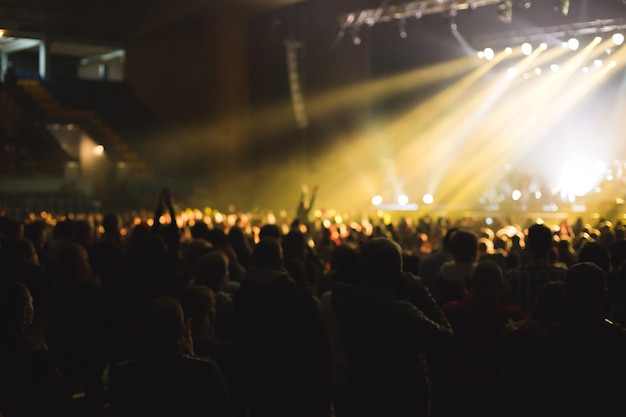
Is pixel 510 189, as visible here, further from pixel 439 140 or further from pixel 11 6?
pixel 11 6

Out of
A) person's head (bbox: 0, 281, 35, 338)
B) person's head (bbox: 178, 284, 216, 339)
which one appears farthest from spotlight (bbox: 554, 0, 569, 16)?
person's head (bbox: 0, 281, 35, 338)

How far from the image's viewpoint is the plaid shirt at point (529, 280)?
546 cm

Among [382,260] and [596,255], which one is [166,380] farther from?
[596,255]

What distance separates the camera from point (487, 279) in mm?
4379

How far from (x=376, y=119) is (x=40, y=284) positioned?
2067 cm

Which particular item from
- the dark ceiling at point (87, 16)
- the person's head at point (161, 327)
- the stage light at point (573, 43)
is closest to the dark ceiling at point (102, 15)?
the dark ceiling at point (87, 16)

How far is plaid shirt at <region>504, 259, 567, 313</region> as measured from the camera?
5457 millimetres

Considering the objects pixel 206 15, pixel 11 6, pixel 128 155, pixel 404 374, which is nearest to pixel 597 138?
pixel 206 15

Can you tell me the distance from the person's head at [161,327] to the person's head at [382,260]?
0.87 m

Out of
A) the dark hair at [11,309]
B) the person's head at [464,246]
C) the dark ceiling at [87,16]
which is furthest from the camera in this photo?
the dark ceiling at [87,16]

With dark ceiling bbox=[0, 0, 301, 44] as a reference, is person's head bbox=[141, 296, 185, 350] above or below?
below

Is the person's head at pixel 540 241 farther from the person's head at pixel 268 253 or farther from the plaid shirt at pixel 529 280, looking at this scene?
the person's head at pixel 268 253

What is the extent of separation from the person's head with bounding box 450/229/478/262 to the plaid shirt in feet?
0.99

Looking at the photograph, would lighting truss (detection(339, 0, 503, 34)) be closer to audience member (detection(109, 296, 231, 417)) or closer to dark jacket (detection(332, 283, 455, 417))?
dark jacket (detection(332, 283, 455, 417))
